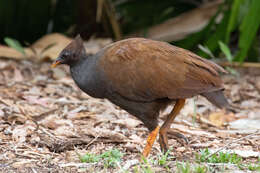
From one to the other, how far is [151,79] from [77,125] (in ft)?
4.72

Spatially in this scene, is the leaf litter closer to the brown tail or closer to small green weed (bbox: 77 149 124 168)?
small green weed (bbox: 77 149 124 168)

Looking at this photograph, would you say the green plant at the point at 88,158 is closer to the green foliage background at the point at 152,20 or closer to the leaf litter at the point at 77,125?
the leaf litter at the point at 77,125

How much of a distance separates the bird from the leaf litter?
0.44m

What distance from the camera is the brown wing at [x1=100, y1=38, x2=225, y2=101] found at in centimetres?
424

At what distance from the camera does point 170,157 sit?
13.9ft

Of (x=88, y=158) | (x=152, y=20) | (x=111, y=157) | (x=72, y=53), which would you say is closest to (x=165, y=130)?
(x=111, y=157)

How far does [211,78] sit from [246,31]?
292cm

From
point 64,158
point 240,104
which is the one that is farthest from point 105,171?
point 240,104

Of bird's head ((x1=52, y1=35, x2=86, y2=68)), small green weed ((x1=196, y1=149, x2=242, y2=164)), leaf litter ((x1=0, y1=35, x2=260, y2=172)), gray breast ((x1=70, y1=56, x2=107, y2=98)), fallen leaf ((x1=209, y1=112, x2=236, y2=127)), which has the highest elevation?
bird's head ((x1=52, y1=35, x2=86, y2=68))

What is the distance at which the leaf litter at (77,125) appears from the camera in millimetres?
4387

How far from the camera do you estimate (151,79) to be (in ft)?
14.1

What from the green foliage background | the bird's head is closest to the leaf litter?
the green foliage background

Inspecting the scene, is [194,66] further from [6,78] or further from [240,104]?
[6,78]

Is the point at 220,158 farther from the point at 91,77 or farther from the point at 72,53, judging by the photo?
the point at 72,53
